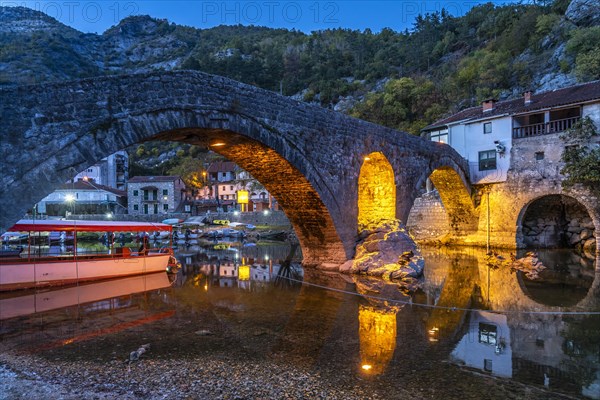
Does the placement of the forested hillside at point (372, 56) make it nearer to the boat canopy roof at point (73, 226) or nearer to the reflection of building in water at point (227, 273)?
the reflection of building in water at point (227, 273)

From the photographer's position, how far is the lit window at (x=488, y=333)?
279 inches

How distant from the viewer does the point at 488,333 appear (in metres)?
7.57

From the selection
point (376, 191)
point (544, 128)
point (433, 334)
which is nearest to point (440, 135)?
point (544, 128)

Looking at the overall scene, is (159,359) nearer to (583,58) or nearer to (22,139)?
(22,139)

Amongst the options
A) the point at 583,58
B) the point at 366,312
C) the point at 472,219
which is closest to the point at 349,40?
the point at 583,58

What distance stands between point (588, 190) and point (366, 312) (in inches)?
704

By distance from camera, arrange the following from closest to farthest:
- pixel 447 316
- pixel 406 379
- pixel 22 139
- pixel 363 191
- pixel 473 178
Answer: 1. pixel 406 379
2. pixel 22 139
3. pixel 447 316
4. pixel 363 191
5. pixel 473 178

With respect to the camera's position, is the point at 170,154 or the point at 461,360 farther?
the point at 170,154

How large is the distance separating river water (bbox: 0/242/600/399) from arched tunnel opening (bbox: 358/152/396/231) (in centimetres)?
375

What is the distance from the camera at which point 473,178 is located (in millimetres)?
25266

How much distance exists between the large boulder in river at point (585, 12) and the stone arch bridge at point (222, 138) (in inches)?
1147

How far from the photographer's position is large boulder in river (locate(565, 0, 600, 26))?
3566cm

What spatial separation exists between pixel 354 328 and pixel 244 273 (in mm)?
8655

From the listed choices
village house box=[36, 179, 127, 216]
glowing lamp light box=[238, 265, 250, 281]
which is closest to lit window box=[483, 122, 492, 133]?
glowing lamp light box=[238, 265, 250, 281]
